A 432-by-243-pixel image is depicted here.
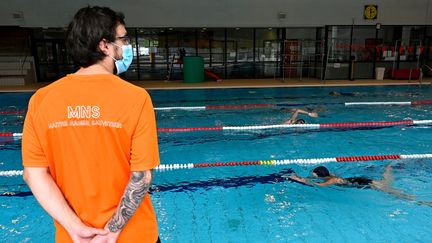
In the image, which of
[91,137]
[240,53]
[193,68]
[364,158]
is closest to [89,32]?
[91,137]

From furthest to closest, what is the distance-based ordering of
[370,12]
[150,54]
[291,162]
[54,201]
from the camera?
1. [150,54]
2. [370,12]
3. [291,162]
4. [54,201]

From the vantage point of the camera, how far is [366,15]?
15250 millimetres

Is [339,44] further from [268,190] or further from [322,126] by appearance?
[268,190]

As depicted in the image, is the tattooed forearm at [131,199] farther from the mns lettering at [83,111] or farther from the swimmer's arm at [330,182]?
the swimmer's arm at [330,182]

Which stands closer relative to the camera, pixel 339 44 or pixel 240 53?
pixel 339 44

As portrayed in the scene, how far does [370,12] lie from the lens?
49.9 ft

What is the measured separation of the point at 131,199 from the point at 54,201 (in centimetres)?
28

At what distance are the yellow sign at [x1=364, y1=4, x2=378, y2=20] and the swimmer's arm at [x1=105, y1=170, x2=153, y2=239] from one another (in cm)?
1619

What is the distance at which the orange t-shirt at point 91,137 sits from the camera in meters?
1.20

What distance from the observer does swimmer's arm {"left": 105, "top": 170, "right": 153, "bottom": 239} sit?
1.28 meters

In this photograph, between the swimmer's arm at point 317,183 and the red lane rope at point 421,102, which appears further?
the red lane rope at point 421,102

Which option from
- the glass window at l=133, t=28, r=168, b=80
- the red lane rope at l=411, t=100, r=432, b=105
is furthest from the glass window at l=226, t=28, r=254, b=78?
the red lane rope at l=411, t=100, r=432, b=105

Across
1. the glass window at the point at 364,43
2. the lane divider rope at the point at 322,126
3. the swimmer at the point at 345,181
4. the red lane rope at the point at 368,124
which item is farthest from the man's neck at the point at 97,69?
the glass window at the point at 364,43

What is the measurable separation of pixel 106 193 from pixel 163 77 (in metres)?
15.4
